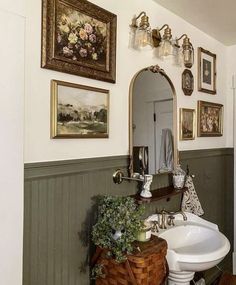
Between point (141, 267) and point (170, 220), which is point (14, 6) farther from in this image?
point (170, 220)

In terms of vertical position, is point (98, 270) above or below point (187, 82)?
below

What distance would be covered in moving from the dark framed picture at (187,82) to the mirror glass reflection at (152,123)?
202 mm

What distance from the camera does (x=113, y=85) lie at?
1.69m

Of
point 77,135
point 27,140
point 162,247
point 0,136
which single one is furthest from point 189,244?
point 0,136

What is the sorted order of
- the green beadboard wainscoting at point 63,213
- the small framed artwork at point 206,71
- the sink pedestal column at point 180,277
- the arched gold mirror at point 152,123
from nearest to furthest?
1. the green beadboard wainscoting at point 63,213
2. the sink pedestal column at point 180,277
3. the arched gold mirror at point 152,123
4. the small framed artwork at point 206,71

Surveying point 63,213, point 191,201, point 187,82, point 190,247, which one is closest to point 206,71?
Result: point 187,82

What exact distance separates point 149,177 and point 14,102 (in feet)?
3.28

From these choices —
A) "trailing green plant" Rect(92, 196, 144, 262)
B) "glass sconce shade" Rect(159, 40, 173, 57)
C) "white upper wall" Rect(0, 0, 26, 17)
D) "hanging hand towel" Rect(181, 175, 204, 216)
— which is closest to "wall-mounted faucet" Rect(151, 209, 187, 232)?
"hanging hand towel" Rect(181, 175, 204, 216)

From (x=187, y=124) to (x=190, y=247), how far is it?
950mm

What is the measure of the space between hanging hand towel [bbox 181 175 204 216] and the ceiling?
4.17 ft

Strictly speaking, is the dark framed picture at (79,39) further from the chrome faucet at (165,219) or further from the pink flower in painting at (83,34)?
the chrome faucet at (165,219)

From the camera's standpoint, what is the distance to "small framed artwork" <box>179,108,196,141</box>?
2.24m

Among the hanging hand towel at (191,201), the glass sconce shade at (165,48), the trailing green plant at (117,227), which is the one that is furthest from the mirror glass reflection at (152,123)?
the trailing green plant at (117,227)

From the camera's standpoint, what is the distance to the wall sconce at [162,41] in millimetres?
1773
